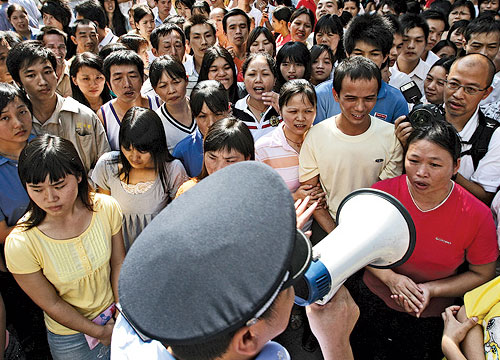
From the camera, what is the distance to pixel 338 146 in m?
2.56

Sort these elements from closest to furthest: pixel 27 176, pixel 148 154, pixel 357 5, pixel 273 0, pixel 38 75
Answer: pixel 27 176
pixel 148 154
pixel 38 75
pixel 357 5
pixel 273 0

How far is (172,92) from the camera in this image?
11.3 feet

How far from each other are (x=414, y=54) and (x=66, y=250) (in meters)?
4.10

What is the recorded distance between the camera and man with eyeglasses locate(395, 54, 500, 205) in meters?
2.55

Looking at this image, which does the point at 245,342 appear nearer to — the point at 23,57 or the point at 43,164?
the point at 43,164

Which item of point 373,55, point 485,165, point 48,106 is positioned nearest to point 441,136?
point 485,165

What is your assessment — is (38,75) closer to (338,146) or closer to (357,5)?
(338,146)

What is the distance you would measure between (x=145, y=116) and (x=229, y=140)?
66 centimetres

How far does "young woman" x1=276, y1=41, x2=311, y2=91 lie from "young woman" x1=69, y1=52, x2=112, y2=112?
1802mm

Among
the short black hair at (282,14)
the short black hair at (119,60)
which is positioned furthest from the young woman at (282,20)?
the short black hair at (119,60)

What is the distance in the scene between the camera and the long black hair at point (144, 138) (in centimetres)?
261

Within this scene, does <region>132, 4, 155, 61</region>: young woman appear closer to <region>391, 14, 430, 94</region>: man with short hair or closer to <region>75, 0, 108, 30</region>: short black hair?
<region>75, 0, 108, 30</region>: short black hair

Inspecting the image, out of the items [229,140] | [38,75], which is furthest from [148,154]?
[38,75]

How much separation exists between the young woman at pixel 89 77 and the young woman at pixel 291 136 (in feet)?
6.47
